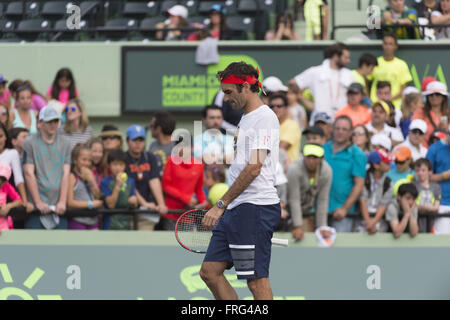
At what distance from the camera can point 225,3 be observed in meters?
14.5

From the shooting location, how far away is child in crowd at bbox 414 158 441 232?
962 centimetres

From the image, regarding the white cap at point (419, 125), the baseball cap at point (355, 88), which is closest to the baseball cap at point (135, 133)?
the baseball cap at point (355, 88)

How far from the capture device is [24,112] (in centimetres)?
1089

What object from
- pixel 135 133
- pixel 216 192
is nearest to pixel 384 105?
pixel 216 192

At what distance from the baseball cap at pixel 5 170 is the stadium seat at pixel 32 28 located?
367 centimetres

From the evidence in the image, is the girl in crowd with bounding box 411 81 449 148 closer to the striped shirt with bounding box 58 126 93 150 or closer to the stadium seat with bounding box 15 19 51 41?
the striped shirt with bounding box 58 126 93 150

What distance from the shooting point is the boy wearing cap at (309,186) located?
926 centimetres

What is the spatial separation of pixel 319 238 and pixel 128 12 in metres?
6.44

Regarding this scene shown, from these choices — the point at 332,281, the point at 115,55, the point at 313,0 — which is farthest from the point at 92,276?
the point at 313,0

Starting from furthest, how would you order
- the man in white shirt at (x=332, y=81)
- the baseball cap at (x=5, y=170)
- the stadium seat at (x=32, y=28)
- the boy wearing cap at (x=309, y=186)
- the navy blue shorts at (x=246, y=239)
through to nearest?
the stadium seat at (x=32, y=28), the man in white shirt at (x=332, y=81), the boy wearing cap at (x=309, y=186), the baseball cap at (x=5, y=170), the navy blue shorts at (x=246, y=239)

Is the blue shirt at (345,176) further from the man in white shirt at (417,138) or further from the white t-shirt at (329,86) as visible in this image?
the white t-shirt at (329,86)

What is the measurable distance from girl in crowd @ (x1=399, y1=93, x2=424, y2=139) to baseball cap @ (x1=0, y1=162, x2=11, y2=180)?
4.64 metres

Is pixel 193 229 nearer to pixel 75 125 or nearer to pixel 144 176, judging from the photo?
pixel 144 176
